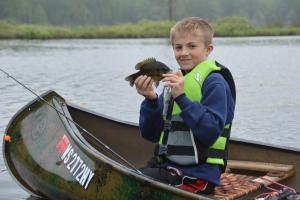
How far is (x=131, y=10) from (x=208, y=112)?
128 meters

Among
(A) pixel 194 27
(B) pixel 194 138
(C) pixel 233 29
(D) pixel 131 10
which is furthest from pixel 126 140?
(D) pixel 131 10

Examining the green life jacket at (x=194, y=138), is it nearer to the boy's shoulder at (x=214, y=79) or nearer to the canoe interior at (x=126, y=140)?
the boy's shoulder at (x=214, y=79)

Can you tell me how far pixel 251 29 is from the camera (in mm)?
62750

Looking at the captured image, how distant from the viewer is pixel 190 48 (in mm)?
4457

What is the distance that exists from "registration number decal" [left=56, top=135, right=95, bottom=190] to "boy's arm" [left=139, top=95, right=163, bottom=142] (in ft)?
1.57

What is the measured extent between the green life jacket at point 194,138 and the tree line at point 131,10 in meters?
108

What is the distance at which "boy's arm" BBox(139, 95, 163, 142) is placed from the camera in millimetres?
4688

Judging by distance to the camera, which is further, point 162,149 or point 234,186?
point 234,186

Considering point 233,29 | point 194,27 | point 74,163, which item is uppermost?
point 194,27

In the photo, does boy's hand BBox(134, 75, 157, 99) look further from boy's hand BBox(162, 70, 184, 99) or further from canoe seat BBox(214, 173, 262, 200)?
canoe seat BBox(214, 173, 262, 200)

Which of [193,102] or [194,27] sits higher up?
[194,27]

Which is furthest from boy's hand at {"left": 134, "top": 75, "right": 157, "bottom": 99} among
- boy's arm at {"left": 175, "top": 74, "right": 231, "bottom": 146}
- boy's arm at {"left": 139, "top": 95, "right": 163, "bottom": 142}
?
boy's arm at {"left": 175, "top": 74, "right": 231, "bottom": 146}

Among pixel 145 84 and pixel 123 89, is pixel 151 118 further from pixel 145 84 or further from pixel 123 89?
pixel 123 89

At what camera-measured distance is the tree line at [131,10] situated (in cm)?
11450
